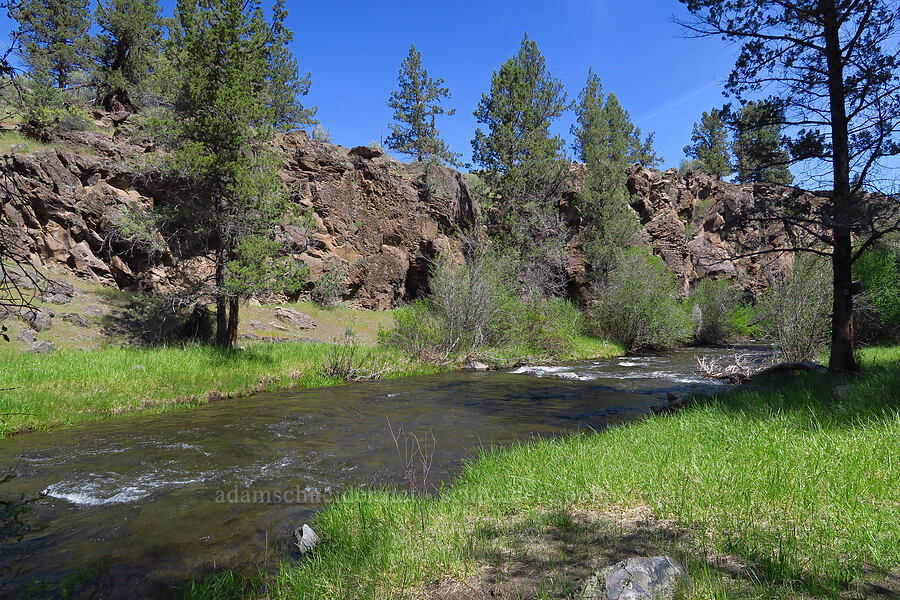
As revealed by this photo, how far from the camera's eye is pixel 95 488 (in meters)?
6.16

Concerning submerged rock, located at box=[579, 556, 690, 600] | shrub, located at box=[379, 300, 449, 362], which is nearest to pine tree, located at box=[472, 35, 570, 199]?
shrub, located at box=[379, 300, 449, 362]

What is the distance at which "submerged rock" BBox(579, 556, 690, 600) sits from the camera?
2639mm

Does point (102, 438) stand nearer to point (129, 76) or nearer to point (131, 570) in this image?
point (131, 570)

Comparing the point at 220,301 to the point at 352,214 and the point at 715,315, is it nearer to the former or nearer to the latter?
the point at 352,214

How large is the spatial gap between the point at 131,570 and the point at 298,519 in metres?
1.65

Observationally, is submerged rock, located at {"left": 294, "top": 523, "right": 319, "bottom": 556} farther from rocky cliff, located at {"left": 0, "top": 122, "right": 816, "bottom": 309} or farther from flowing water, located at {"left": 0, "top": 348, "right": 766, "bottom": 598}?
rocky cliff, located at {"left": 0, "top": 122, "right": 816, "bottom": 309}

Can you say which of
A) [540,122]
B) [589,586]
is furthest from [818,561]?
[540,122]

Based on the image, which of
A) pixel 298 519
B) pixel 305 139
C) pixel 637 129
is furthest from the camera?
pixel 637 129

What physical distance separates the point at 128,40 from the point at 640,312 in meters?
43.7

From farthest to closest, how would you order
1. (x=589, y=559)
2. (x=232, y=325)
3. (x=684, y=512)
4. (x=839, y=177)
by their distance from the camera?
(x=232, y=325) → (x=839, y=177) → (x=684, y=512) → (x=589, y=559)

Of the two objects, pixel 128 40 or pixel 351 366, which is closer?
pixel 351 366

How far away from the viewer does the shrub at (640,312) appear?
1089 inches

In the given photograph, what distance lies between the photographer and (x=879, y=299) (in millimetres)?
19609

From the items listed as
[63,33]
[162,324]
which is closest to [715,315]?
[162,324]
